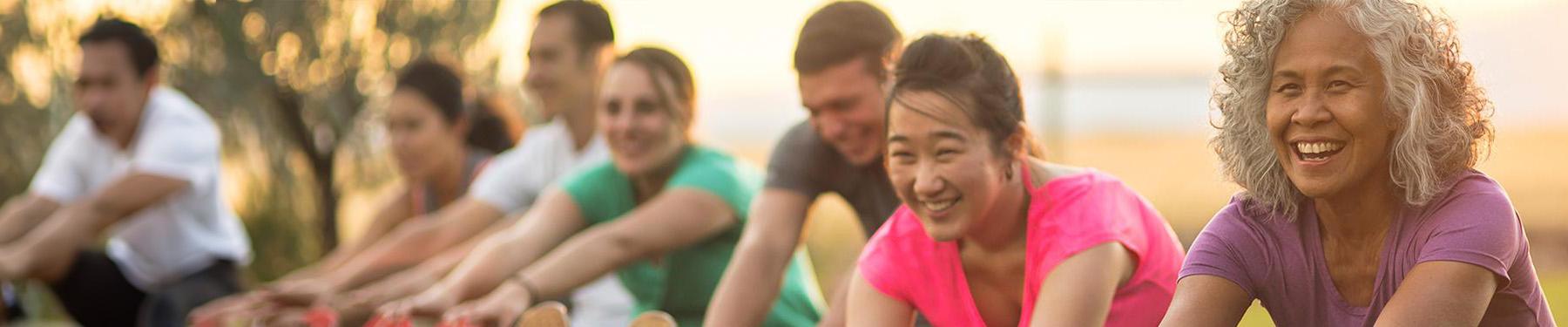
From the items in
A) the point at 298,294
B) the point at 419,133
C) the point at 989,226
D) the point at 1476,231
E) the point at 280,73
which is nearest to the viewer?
the point at 1476,231

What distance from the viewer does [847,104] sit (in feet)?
11.9

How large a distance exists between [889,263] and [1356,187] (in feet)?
2.64

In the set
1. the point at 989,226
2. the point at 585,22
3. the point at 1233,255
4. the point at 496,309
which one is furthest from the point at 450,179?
the point at 1233,255

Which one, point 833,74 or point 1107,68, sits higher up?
point 833,74

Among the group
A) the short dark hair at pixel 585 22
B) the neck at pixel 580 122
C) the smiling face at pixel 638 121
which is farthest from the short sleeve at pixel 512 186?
the smiling face at pixel 638 121

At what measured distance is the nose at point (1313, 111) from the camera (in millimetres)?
2270

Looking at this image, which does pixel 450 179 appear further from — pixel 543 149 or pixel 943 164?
pixel 943 164

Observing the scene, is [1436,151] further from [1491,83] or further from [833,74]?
[833,74]

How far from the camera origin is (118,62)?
6.29 meters

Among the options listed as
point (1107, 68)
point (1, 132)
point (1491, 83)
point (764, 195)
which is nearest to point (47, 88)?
point (1, 132)

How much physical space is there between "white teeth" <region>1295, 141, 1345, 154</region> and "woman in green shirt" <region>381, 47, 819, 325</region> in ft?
6.60

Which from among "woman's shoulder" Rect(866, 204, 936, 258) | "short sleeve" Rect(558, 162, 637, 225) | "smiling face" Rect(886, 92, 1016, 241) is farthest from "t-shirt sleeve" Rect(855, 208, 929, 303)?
"short sleeve" Rect(558, 162, 637, 225)

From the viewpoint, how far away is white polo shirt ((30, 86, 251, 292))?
621 centimetres

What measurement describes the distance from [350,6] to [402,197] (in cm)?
362
